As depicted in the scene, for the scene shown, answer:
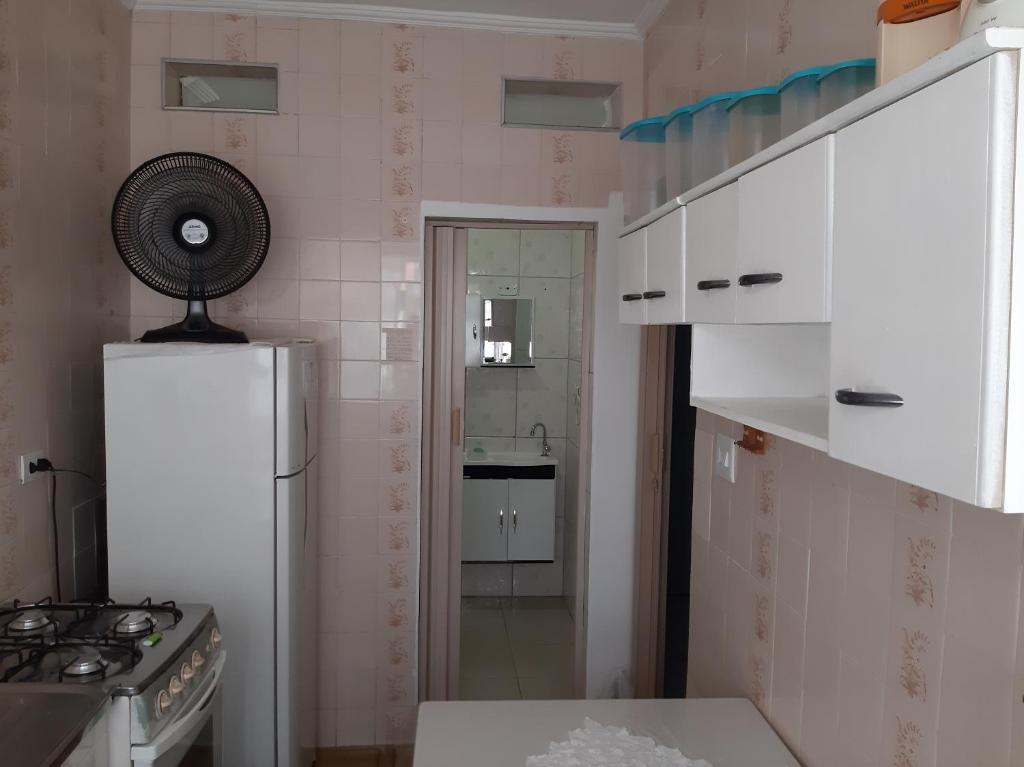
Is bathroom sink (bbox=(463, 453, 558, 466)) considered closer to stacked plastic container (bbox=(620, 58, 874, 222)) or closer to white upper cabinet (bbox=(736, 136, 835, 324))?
stacked plastic container (bbox=(620, 58, 874, 222))

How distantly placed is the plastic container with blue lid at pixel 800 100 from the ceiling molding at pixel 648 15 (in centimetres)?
174

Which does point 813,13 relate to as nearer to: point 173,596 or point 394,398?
point 394,398

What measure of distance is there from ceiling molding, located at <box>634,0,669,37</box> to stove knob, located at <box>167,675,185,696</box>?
253 cm

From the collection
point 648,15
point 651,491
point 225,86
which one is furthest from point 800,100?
point 225,86

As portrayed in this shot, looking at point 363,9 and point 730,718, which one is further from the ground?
point 363,9

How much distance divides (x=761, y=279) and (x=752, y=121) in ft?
1.45

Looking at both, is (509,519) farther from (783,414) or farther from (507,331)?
(783,414)

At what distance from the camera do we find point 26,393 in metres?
2.26

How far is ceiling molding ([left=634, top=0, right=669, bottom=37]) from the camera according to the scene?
113 inches

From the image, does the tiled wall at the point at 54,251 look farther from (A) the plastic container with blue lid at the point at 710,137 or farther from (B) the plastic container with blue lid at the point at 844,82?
(B) the plastic container with blue lid at the point at 844,82

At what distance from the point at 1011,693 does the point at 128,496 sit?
7.33 feet

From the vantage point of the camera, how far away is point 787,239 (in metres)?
1.12

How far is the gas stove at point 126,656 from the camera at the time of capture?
168 centimetres

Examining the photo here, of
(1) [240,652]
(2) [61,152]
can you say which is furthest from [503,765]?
(2) [61,152]
